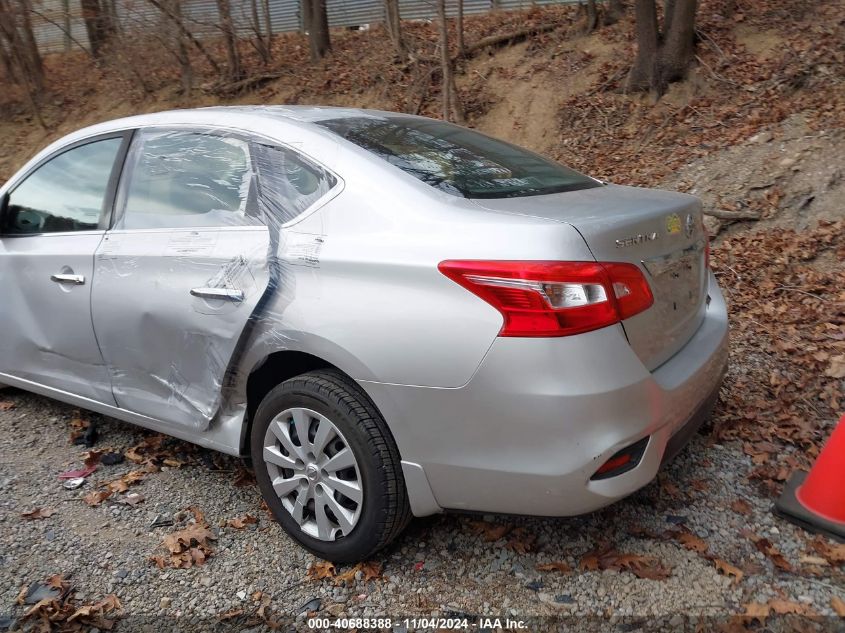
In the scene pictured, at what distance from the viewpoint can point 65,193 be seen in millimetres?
3717

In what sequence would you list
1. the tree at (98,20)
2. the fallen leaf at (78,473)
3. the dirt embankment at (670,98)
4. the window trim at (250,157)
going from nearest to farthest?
the window trim at (250,157) → the fallen leaf at (78,473) → the dirt embankment at (670,98) → the tree at (98,20)

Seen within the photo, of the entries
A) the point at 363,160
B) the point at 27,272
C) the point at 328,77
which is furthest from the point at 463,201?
the point at 328,77

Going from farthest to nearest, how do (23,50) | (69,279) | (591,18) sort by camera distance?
(23,50), (591,18), (69,279)

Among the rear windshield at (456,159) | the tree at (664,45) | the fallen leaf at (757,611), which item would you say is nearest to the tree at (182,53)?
the tree at (664,45)

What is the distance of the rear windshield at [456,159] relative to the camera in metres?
2.76

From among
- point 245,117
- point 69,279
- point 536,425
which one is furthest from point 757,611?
point 69,279

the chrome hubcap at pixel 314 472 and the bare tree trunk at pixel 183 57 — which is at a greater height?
the bare tree trunk at pixel 183 57

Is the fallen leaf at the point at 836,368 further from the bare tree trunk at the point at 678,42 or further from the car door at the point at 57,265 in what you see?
the bare tree trunk at the point at 678,42

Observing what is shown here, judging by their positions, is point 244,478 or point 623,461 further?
point 244,478

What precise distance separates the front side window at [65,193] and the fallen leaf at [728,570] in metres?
3.12

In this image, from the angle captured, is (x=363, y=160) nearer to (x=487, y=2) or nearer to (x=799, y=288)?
Result: (x=799, y=288)

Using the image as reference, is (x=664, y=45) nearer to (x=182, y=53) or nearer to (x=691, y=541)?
(x=691, y=541)

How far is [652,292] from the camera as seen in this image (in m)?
2.50

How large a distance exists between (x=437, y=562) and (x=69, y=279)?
223 cm
